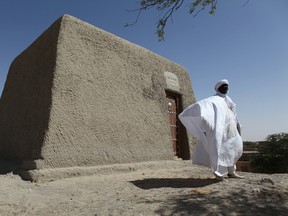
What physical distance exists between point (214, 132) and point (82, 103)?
219cm

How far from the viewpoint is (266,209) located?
3184 mm

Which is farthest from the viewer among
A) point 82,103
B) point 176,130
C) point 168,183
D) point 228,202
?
point 176,130

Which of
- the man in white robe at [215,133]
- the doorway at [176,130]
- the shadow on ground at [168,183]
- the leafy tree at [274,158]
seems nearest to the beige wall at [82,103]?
the doorway at [176,130]

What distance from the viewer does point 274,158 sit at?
10148 mm

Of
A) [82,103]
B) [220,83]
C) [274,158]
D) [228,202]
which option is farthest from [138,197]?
[274,158]

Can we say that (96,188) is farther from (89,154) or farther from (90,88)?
(90,88)

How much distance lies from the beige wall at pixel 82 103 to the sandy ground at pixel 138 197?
55 cm

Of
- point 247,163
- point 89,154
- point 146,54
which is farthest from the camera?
point 247,163

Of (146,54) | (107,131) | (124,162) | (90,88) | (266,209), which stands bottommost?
(266,209)

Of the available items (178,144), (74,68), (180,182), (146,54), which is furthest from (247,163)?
(74,68)

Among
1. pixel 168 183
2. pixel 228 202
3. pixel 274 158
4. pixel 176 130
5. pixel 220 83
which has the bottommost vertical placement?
pixel 228 202

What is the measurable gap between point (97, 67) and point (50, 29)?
1.07 m

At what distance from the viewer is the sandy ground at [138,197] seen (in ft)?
9.98

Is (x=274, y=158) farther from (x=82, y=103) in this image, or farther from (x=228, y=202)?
(x=228, y=202)
